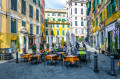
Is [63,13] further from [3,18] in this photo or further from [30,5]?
[3,18]

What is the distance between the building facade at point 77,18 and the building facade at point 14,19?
63.7ft

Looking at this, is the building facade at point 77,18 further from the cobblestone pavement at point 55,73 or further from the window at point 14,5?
the cobblestone pavement at point 55,73

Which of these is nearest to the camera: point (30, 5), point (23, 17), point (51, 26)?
point (23, 17)

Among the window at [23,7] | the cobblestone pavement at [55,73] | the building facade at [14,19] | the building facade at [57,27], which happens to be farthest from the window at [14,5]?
the building facade at [57,27]

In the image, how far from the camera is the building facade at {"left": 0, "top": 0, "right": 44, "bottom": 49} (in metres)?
13.8

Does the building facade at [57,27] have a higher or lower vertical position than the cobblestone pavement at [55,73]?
higher

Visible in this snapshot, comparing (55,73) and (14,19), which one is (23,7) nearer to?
(14,19)

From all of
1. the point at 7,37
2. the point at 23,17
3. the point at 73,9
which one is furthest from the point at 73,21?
the point at 7,37

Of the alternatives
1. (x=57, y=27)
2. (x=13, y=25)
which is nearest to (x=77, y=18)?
(x=57, y=27)

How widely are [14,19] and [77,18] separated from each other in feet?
88.4

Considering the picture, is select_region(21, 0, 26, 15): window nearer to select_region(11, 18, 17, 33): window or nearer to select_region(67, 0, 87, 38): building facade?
select_region(11, 18, 17, 33): window

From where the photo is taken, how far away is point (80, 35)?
3794cm

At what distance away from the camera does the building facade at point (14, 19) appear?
1382 cm

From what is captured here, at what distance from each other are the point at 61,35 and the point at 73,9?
1108 cm
